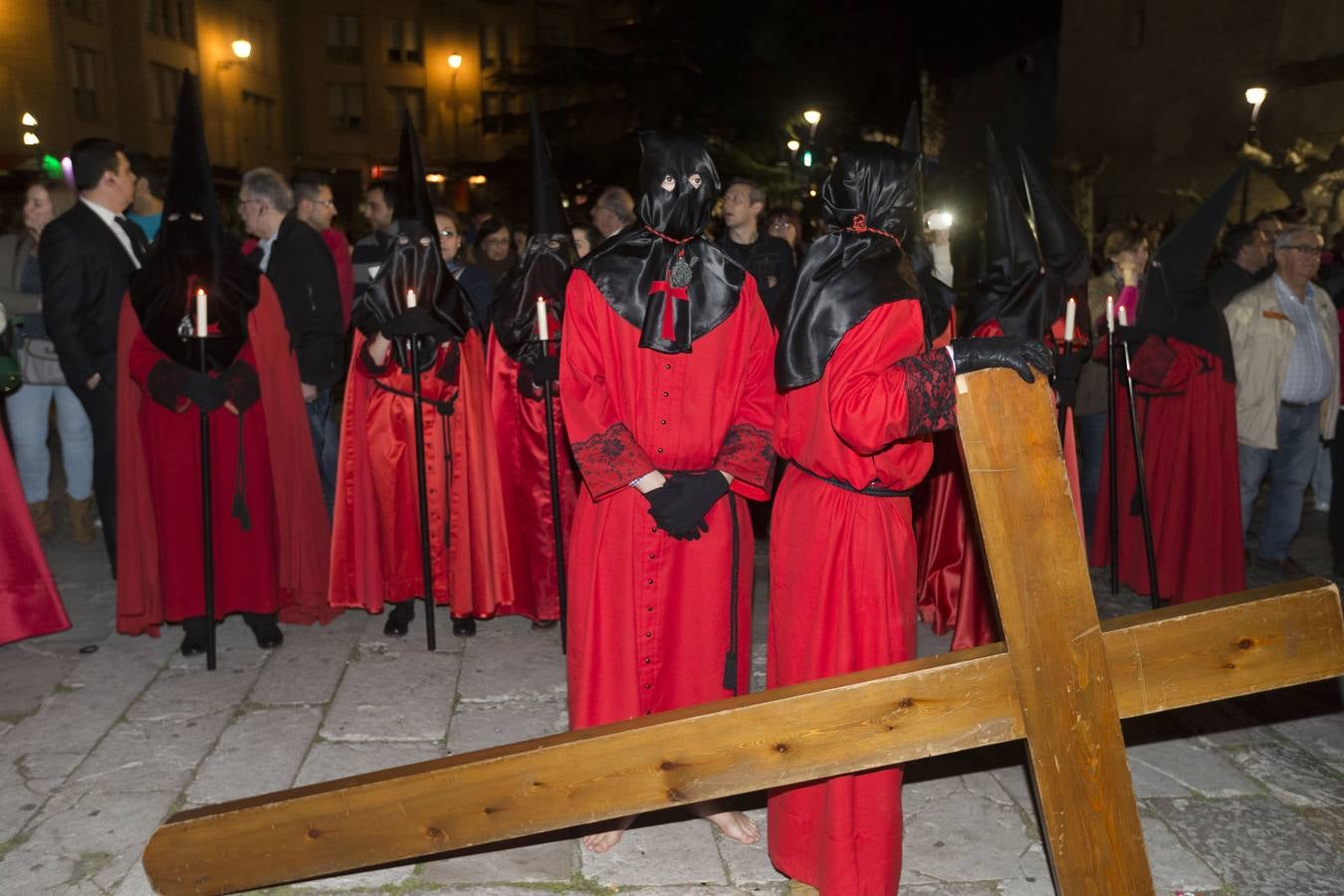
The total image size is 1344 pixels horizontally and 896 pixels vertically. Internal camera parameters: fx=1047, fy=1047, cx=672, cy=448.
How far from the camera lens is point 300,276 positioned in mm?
5914

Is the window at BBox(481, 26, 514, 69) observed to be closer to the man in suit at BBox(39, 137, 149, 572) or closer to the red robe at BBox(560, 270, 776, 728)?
the man in suit at BBox(39, 137, 149, 572)

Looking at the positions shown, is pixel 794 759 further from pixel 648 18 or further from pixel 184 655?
pixel 648 18

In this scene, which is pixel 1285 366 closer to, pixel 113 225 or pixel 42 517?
pixel 113 225

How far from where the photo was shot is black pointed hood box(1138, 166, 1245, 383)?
5.62 m

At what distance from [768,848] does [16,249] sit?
6768 millimetres

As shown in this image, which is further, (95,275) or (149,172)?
(149,172)

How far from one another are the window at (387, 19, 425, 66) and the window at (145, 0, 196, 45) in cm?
954

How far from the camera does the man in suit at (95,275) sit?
17.6 ft

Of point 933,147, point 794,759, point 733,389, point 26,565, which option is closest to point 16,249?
point 26,565

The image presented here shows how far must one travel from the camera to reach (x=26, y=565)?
4.68 metres

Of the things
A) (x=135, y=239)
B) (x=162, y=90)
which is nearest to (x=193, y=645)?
(x=135, y=239)

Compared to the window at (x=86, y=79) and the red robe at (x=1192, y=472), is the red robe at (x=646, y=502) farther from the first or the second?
the window at (x=86, y=79)

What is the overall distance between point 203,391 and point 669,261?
2.64 meters

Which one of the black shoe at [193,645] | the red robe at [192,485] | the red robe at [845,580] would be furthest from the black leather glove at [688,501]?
the black shoe at [193,645]
